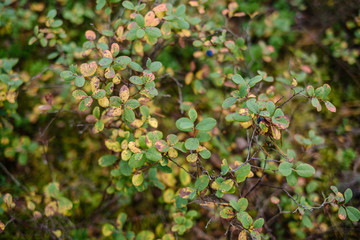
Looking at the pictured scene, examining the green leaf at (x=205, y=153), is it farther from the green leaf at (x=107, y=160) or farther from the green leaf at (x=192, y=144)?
the green leaf at (x=107, y=160)

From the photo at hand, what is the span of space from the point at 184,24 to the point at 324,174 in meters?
1.56

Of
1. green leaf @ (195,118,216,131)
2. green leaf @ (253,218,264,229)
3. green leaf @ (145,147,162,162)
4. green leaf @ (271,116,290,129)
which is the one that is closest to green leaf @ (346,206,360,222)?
green leaf @ (253,218,264,229)

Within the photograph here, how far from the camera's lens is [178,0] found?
2061mm

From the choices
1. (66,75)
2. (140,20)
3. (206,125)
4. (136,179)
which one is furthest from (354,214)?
(66,75)

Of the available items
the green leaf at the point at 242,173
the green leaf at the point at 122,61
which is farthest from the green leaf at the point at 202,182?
the green leaf at the point at 122,61

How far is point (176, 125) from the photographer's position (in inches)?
44.9

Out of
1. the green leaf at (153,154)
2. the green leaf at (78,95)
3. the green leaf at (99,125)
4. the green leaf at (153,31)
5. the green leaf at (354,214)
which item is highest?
the green leaf at (153,31)

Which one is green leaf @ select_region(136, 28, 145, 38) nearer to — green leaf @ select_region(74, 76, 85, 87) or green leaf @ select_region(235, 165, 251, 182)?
green leaf @ select_region(74, 76, 85, 87)

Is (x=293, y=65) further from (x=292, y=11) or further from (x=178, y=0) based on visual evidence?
(x=178, y=0)

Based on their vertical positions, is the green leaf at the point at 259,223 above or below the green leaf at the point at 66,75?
below

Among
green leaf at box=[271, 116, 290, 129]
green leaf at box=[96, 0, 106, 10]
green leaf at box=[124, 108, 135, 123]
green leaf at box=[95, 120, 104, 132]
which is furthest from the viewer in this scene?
green leaf at box=[96, 0, 106, 10]

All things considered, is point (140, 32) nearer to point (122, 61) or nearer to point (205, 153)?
point (122, 61)

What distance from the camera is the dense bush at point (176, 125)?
1.17m

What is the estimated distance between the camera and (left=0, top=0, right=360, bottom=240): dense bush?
46.1 inches
